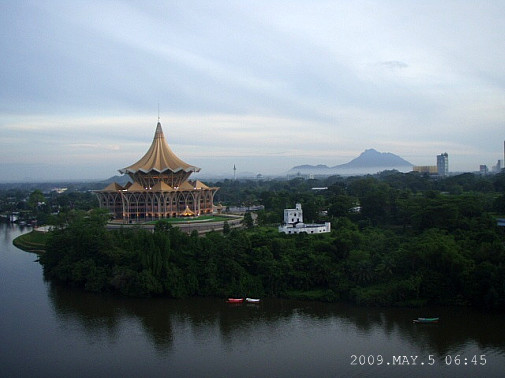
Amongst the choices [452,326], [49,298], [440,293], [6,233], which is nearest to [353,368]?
[452,326]

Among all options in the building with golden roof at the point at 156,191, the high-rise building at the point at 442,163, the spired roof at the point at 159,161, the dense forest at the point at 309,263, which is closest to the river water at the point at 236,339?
the dense forest at the point at 309,263

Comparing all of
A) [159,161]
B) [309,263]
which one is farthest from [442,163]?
[309,263]

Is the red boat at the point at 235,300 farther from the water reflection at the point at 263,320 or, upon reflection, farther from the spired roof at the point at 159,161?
the spired roof at the point at 159,161

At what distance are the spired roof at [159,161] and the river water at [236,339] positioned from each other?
1696cm

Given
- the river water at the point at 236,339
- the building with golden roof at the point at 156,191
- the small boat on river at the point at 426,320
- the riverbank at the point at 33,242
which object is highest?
the building with golden roof at the point at 156,191

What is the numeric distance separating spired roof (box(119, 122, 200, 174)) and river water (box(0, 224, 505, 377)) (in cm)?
1696

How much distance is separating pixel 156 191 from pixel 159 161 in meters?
2.79

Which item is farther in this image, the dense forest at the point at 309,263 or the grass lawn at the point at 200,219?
the grass lawn at the point at 200,219

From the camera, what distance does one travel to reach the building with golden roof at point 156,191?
1387 inches

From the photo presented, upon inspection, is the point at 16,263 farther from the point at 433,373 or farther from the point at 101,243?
the point at 433,373

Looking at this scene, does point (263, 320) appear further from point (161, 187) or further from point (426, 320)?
→ point (161, 187)

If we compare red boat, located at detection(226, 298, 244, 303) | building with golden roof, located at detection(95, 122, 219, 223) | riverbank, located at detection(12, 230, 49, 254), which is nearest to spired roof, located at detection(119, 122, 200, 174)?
building with golden roof, located at detection(95, 122, 219, 223)

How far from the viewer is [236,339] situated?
15383 mm

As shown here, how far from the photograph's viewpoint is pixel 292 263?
20.2 metres
